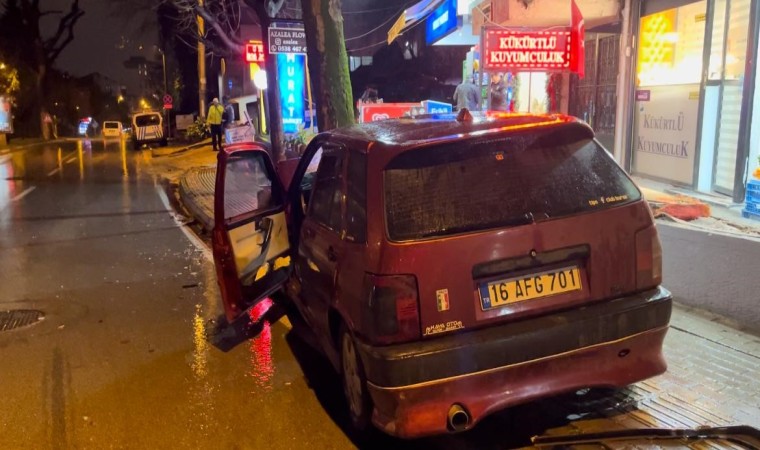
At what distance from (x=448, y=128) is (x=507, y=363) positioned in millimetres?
1381

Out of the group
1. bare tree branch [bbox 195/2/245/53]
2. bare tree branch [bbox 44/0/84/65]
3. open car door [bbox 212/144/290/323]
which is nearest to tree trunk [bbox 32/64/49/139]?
bare tree branch [bbox 44/0/84/65]

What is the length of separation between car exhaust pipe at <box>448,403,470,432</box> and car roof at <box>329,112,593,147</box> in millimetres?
1410

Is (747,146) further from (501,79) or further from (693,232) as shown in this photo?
(501,79)

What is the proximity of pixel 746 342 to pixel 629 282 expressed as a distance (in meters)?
1.92

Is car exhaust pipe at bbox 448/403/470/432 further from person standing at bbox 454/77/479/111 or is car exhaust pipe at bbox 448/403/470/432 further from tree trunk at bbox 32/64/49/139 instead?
tree trunk at bbox 32/64/49/139

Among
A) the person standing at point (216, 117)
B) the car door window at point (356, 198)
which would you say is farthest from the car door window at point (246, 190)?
the person standing at point (216, 117)

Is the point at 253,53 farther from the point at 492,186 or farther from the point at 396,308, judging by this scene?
the point at 396,308

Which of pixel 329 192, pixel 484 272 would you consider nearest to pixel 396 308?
pixel 484 272

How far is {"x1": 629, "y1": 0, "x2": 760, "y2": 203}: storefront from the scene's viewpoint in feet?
26.0

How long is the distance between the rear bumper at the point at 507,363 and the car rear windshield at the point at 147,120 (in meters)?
30.7

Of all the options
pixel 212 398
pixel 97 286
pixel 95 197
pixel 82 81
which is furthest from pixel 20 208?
pixel 82 81

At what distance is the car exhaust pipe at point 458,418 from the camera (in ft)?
10.6

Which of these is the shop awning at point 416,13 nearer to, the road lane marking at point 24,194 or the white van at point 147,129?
the road lane marking at point 24,194

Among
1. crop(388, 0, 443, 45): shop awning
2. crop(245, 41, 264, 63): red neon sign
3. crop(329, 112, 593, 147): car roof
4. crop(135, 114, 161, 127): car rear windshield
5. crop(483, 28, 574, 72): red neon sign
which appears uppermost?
crop(388, 0, 443, 45): shop awning
